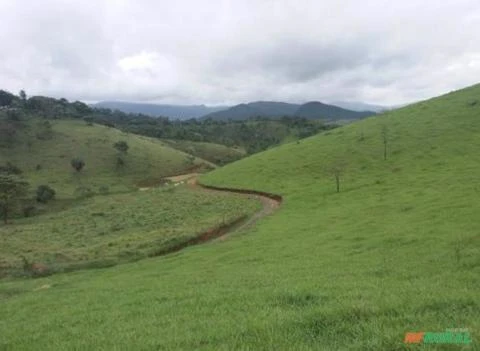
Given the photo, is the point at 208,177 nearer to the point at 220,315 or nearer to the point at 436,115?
the point at 436,115

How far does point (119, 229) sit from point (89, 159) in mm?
90183

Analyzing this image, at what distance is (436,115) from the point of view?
273 ft

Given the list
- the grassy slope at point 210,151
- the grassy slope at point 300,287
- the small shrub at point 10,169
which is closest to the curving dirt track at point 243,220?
the grassy slope at point 300,287

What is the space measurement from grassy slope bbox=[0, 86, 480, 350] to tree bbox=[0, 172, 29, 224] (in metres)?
53.4

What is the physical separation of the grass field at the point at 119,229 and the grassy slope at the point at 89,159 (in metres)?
40.4

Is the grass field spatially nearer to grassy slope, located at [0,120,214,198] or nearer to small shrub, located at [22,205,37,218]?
small shrub, located at [22,205,37,218]

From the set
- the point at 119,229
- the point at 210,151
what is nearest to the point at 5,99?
A: the point at 210,151

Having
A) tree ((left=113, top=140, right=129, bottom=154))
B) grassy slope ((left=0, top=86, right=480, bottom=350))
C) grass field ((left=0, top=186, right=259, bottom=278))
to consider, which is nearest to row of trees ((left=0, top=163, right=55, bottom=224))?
grass field ((left=0, top=186, right=259, bottom=278))

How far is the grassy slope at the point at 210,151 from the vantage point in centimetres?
16875

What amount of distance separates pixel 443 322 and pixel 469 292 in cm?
251

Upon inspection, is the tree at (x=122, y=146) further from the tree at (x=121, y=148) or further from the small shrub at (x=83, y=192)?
the small shrub at (x=83, y=192)

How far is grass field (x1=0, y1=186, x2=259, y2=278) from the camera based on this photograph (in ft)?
115

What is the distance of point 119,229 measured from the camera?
168ft

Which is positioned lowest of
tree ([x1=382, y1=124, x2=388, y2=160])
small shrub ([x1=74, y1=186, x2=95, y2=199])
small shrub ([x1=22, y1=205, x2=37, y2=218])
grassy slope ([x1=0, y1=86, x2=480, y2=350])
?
small shrub ([x1=22, y1=205, x2=37, y2=218])
